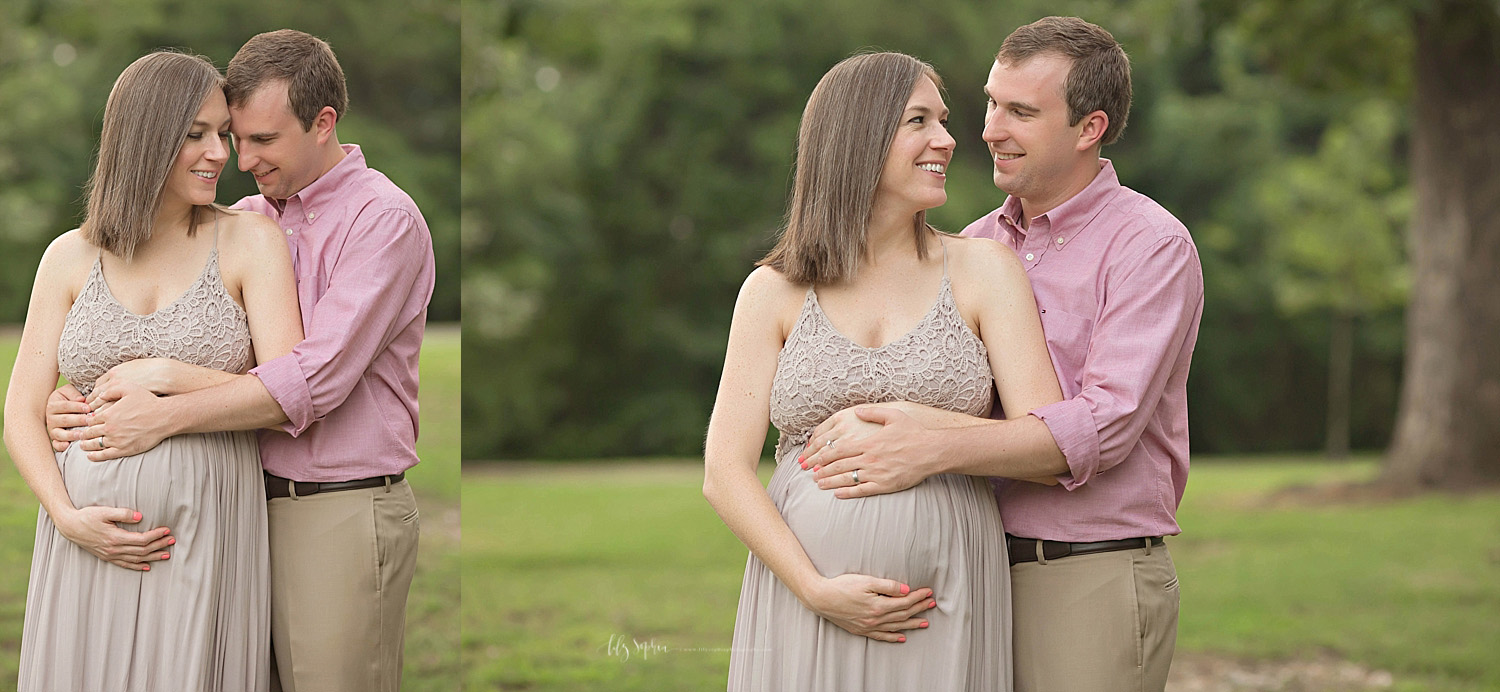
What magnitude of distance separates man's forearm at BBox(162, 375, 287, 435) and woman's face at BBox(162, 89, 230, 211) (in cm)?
42

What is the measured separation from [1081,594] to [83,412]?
2187 millimetres

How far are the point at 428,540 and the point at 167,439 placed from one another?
5.34 metres

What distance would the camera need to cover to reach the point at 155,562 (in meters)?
2.96

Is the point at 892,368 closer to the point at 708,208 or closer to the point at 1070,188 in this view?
the point at 1070,188

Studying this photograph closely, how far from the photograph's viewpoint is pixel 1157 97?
59.2 feet

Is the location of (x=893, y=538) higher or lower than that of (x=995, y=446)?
lower

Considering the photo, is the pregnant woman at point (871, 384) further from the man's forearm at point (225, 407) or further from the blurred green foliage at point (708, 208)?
the blurred green foliage at point (708, 208)

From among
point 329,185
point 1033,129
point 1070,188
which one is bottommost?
point 329,185

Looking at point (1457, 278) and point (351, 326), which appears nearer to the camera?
point (351, 326)

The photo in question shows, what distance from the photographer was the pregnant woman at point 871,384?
8.77 ft

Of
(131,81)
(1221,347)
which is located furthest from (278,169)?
(1221,347)

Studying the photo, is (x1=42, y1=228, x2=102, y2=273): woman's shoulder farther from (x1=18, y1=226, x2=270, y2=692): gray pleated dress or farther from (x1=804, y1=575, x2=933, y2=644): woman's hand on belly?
(x1=804, y1=575, x2=933, y2=644): woman's hand on belly

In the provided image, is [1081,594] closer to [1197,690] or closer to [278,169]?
[278,169]

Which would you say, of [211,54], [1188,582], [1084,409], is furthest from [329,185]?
[211,54]
